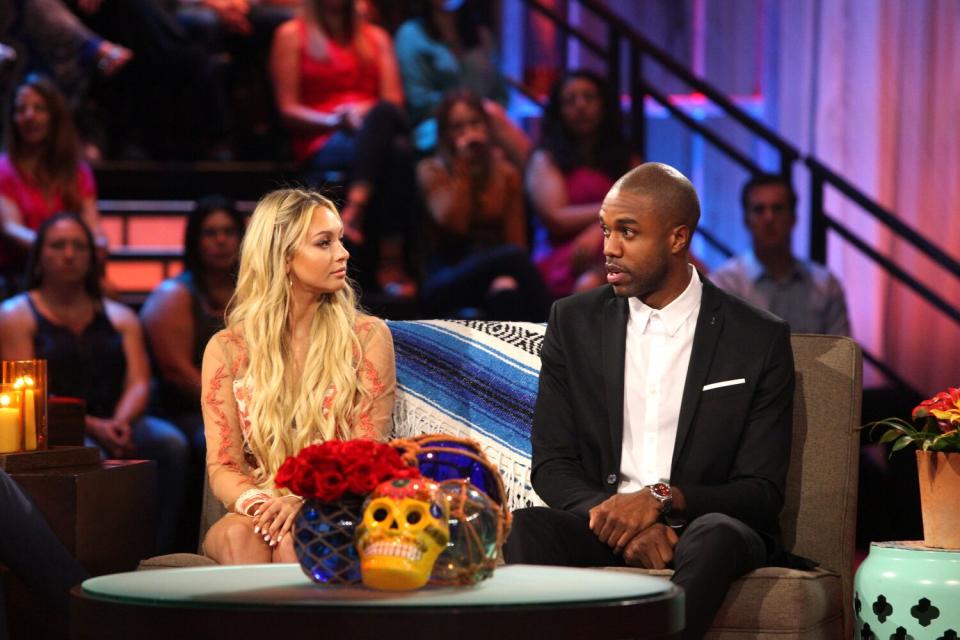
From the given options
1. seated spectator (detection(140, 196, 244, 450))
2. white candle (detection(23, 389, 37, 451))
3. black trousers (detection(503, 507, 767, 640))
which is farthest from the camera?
seated spectator (detection(140, 196, 244, 450))

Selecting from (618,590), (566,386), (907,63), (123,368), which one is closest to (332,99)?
(123,368)

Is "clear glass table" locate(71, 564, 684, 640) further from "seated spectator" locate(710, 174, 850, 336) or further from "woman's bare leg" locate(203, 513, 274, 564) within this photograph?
→ "seated spectator" locate(710, 174, 850, 336)

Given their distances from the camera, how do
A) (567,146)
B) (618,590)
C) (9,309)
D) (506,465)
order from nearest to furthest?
(618,590)
(506,465)
(9,309)
(567,146)

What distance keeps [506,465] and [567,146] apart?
3.00 meters

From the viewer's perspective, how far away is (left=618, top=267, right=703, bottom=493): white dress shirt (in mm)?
3406

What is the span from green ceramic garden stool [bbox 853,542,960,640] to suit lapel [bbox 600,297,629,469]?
0.62m

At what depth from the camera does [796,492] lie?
3432 millimetres

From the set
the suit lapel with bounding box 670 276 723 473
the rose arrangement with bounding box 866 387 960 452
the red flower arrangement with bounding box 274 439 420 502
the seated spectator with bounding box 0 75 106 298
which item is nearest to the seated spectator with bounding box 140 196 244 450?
the seated spectator with bounding box 0 75 106 298

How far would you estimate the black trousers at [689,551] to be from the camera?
2896 mm

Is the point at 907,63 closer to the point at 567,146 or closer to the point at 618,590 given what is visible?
the point at 567,146

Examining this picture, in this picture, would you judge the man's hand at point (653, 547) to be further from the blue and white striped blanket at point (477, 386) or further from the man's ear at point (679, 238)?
the man's ear at point (679, 238)

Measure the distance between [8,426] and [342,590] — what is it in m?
1.54

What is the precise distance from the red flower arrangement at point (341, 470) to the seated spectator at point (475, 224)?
3.54m

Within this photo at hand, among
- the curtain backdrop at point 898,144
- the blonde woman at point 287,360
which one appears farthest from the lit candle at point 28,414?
the curtain backdrop at point 898,144
